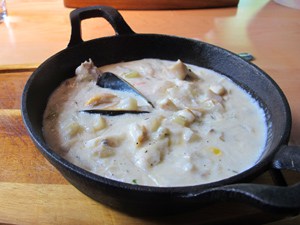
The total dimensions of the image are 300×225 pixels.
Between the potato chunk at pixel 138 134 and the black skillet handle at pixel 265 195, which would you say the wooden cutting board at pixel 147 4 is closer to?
the potato chunk at pixel 138 134

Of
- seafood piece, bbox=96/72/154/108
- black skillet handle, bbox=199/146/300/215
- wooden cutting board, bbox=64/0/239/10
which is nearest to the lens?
black skillet handle, bbox=199/146/300/215

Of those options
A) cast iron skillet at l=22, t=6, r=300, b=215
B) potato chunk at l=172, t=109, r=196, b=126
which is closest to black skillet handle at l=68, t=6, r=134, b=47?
cast iron skillet at l=22, t=6, r=300, b=215

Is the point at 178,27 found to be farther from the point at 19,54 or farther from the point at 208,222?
the point at 208,222

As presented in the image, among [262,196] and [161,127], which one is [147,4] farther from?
[262,196]

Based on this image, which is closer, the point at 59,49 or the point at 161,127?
the point at 161,127

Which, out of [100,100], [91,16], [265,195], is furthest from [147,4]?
[265,195]

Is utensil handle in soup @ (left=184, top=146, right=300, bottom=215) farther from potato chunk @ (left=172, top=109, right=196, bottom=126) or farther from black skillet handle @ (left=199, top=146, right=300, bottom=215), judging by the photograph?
potato chunk @ (left=172, top=109, right=196, bottom=126)

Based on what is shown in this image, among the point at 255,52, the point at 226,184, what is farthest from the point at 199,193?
the point at 255,52
